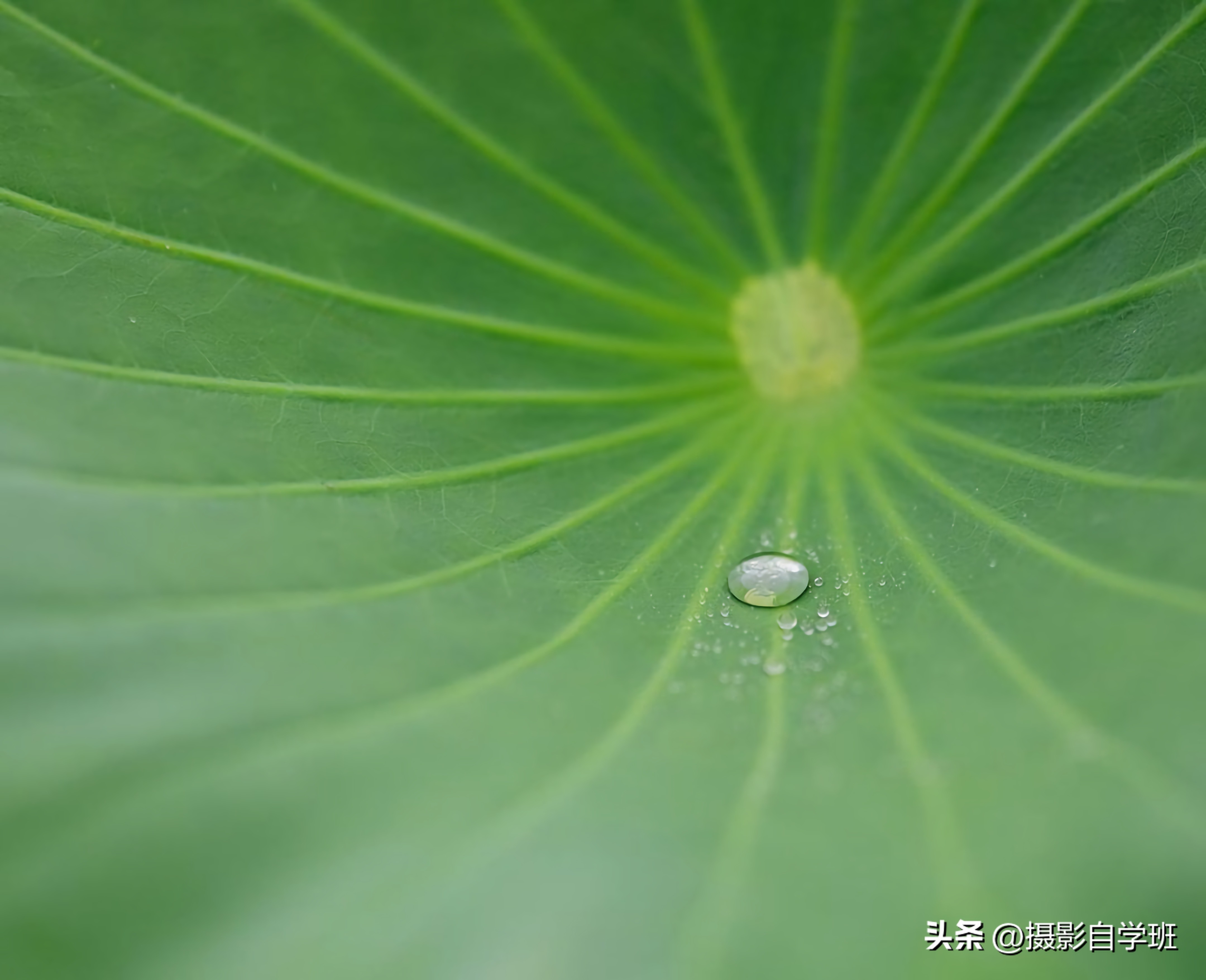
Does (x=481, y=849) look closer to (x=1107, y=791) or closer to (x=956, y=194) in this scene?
(x=1107, y=791)

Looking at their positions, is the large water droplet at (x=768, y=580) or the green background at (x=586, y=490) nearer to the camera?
the green background at (x=586, y=490)

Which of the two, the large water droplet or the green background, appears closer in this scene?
the green background

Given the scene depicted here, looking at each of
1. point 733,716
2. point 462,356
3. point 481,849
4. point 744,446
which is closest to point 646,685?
→ point 733,716

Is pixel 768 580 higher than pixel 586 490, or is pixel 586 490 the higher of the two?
pixel 586 490

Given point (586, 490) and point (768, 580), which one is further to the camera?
point (586, 490)
